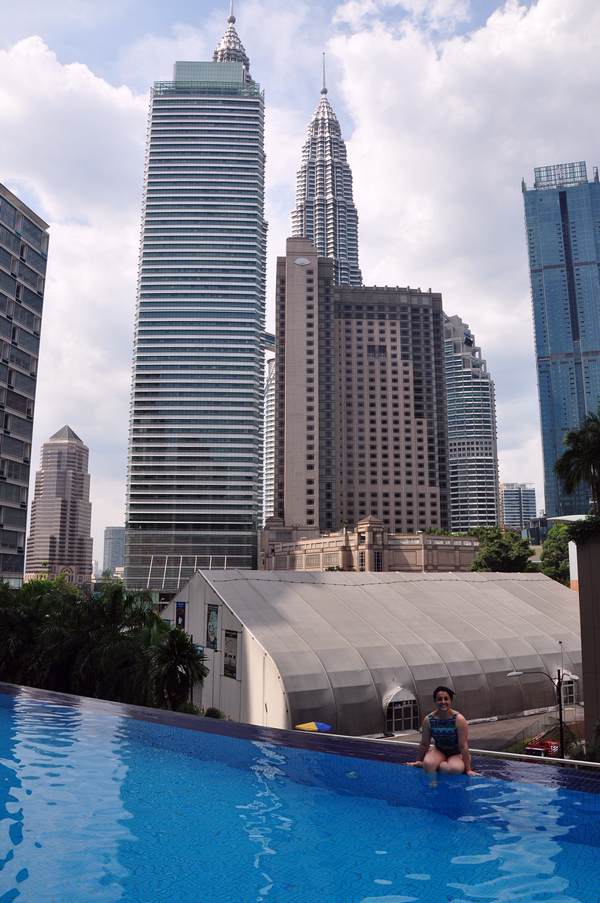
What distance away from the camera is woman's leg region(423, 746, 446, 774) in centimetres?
1300

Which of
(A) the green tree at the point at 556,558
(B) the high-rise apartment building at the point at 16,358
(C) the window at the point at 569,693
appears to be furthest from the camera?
(A) the green tree at the point at 556,558

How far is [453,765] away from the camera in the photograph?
12.9 m

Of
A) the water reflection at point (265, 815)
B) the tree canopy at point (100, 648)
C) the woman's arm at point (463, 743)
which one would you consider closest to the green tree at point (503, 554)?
the tree canopy at point (100, 648)

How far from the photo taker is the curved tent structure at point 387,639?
3475 cm

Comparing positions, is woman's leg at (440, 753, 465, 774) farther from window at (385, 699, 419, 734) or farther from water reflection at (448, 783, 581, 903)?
window at (385, 699, 419, 734)

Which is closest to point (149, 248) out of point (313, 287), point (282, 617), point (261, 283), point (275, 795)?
point (261, 283)

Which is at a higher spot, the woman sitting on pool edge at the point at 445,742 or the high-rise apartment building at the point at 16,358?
the high-rise apartment building at the point at 16,358

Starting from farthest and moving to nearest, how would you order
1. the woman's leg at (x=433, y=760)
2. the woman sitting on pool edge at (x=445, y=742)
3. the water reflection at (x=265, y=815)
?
1. the woman's leg at (x=433, y=760)
2. the woman sitting on pool edge at (x=445, y=742)
3. the water reflection at (x=265, y=815)

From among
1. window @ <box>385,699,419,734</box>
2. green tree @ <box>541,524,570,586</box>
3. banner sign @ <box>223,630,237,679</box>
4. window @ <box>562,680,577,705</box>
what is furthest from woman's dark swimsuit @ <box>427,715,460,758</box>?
green tree @ <box>541,524,570,586</box>

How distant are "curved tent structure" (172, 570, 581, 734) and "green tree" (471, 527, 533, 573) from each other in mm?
40876

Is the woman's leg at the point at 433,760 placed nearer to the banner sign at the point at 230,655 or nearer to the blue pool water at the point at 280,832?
the blue pool water at the point at 280,832

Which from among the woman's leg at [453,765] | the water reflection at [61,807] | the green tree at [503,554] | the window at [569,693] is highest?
the green tree at [503,554]

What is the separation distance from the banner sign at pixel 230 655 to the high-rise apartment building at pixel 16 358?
52.0 meters

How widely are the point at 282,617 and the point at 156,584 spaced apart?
140790mm
